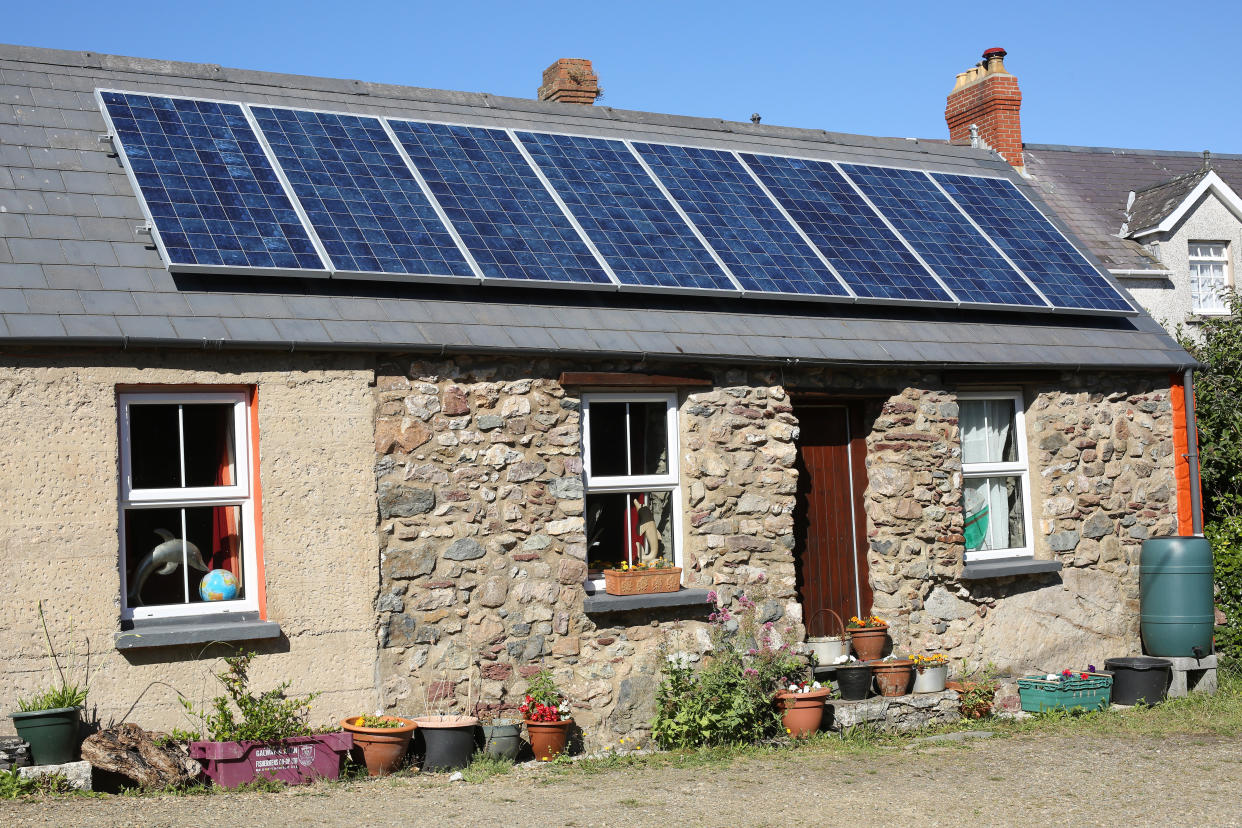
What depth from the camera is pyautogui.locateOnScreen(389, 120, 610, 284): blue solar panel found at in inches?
358

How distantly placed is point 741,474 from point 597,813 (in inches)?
129

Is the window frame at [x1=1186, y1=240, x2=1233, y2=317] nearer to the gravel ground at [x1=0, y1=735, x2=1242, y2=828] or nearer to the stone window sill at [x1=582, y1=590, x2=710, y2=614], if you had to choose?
the gravel ground at [x1=0, y1=735, x2=1242, y2=828]

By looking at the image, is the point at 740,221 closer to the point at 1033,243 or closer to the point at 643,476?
the point at 643,476

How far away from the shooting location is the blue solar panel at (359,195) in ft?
28.1

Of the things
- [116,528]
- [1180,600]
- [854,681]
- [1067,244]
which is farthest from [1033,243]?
[116,528]

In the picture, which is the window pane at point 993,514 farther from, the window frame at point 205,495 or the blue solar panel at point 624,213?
the window frame at point 205,495

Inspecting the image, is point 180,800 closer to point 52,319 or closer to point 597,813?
point 597,813

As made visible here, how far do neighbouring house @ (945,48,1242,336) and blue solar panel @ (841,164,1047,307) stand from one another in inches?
177

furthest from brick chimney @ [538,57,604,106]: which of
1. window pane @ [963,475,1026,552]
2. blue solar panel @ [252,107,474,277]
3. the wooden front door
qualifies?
window pane @ [963,475,1026,552]

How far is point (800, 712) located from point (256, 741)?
12.5ft

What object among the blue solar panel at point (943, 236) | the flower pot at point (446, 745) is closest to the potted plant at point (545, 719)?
the flower pot at point (446, 745)

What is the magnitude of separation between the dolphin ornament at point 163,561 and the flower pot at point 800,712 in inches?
164

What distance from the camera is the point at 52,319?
729 centimetres

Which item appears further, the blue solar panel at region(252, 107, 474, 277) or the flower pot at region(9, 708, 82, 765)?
the blue solar panel at region(252, 107, 474, 277)
